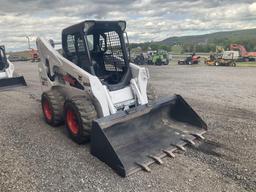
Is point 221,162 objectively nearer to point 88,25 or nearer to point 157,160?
point 157,160

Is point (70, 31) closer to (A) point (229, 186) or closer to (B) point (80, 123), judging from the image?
(B) point (80, 123)

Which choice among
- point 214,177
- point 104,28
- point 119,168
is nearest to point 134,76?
point 104,28

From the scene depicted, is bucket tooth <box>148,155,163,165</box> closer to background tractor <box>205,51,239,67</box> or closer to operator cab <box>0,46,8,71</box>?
operator cab <box>0,46,8,71</box>

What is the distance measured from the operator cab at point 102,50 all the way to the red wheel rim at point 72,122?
0.93m

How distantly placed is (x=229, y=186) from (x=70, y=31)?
169 inches

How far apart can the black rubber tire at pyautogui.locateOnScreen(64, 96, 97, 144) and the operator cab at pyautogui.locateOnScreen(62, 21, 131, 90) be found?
632mm

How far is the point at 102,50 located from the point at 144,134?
2272 millimetres

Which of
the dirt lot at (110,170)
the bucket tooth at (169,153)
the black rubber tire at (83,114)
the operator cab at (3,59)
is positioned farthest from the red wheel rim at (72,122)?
the operator cab at (3,59)

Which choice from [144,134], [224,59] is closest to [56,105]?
[144,134]

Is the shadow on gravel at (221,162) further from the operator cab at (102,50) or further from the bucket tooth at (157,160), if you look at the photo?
the operator cab at (102,50)

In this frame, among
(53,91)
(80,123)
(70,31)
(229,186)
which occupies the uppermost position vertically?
(70,31)

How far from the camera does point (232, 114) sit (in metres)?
7.22

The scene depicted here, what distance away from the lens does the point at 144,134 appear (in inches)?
206

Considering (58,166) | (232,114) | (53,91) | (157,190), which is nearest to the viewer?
(157,190)
